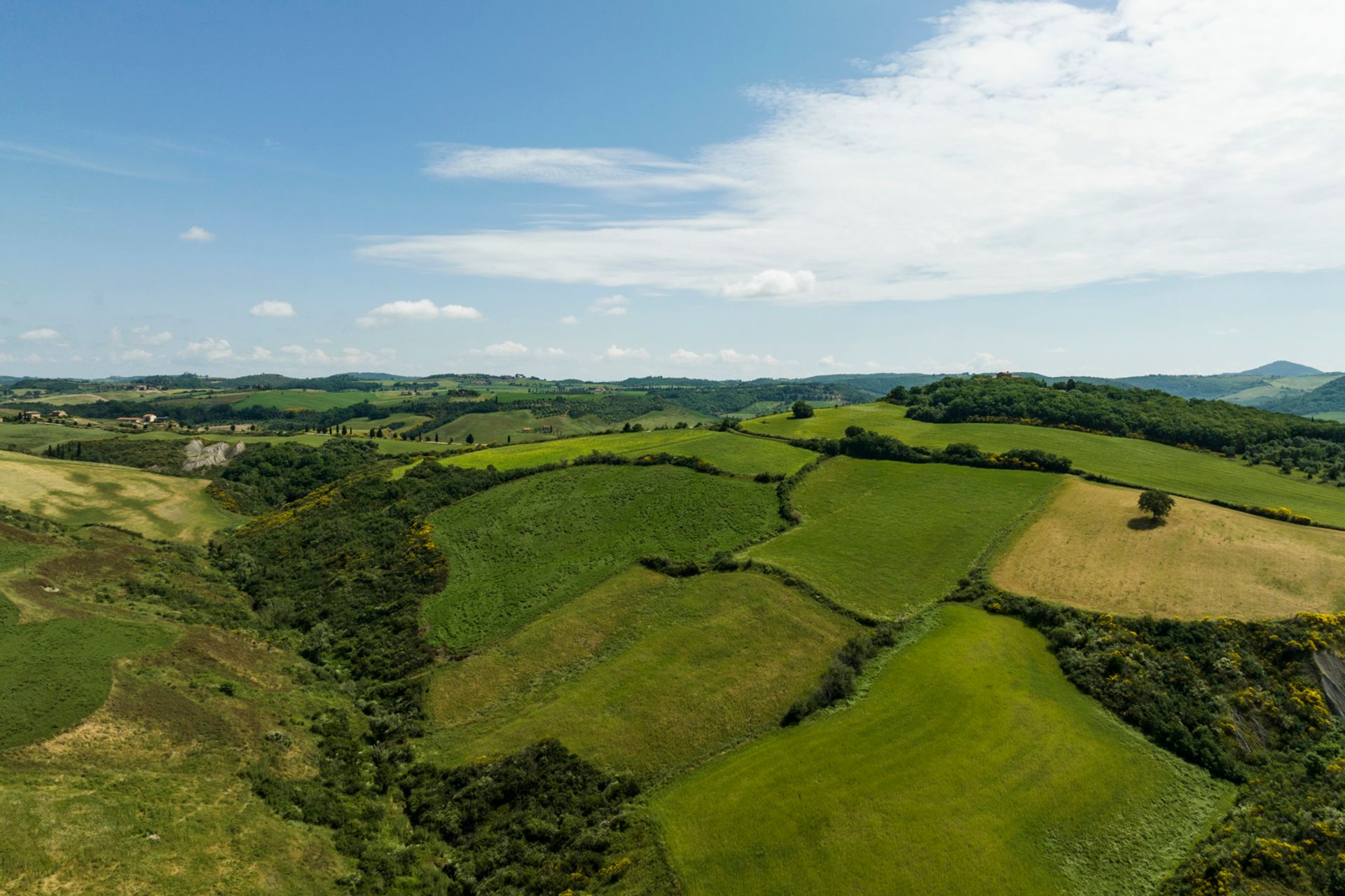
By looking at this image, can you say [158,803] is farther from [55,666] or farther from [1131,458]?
[1131,458]

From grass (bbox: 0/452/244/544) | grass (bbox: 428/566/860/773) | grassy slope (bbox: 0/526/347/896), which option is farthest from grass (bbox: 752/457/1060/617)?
grass (bbox: 0/452/244/544)

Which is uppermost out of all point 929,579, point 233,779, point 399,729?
point 929,579

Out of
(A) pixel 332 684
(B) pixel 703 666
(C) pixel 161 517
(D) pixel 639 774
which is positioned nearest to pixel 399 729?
(A) pixel 332 684

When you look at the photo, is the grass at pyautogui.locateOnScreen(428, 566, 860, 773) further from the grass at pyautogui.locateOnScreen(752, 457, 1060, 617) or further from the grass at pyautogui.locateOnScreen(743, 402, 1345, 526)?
the grass at pyautogui.locateOnScreen(743, 402, 1345, 526)

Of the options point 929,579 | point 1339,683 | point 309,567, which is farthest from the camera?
point 309,567

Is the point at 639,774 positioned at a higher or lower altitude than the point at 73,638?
lower

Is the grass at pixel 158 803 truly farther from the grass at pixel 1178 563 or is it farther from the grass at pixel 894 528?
the grass at pixel 1178 563

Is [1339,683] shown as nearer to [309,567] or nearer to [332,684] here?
[332,684]
